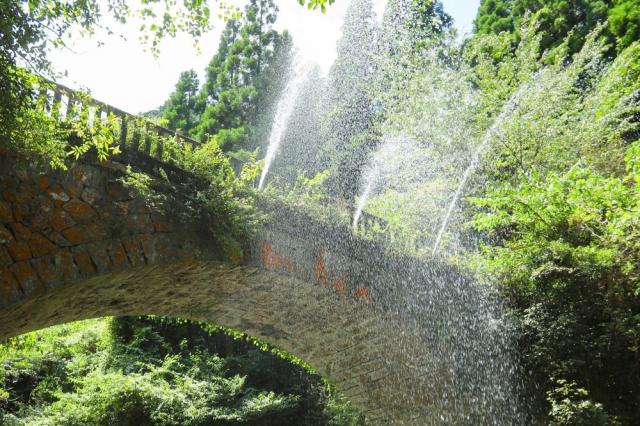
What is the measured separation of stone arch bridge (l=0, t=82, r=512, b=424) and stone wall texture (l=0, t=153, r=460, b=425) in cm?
1

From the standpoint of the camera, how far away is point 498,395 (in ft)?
20.2

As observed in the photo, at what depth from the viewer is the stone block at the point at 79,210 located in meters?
3.46

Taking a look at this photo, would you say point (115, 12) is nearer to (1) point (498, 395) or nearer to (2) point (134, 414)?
(1) point (498, 395)

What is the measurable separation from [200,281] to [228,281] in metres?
0.26

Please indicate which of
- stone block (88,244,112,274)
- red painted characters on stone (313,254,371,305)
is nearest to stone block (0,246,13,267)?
stone block (88,244,112,274)

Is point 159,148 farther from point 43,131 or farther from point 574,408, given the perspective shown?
point 574,408

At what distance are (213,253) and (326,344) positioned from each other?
2417 millimetres

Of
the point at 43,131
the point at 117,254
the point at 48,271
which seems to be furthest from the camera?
the point at 117,254

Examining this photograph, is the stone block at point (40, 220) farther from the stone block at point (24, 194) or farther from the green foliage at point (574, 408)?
the green foliage at point (574, 408)

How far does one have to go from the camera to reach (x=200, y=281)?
4.57 metres

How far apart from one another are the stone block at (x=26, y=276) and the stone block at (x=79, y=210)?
0.44 meters

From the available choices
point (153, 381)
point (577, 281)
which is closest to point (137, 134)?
point (577, 281)

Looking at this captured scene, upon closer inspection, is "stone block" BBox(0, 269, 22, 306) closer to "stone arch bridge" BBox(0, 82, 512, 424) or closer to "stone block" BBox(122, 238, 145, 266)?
"stone arch bridge" BBox(0, 82, 512, 424)

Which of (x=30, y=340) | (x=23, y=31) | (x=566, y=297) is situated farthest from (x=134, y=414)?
(x=23, y=31)
